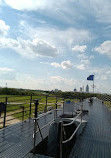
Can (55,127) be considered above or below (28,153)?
above

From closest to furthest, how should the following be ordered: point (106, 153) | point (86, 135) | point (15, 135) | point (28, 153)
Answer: point (28, 153) → point (106, 153) → point (15, 135) → point (86, 135)

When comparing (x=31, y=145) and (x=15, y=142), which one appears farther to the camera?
(x=15, y=142)

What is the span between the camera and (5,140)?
3.25 meters

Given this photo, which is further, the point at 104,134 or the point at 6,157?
the point at 104,134

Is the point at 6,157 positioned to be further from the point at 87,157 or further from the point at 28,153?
the point at 87,157

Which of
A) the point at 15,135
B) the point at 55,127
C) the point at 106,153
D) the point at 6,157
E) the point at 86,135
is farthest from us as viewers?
the point at 86,135

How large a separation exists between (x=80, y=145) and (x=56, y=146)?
0.58 meters

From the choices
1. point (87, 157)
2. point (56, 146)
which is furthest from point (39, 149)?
point (87, 157)

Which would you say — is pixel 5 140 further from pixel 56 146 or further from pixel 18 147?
pixel 56 146

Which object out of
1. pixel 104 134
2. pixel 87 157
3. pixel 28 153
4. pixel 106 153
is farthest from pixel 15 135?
pixel 104 134

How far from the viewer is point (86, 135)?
13.1 ft

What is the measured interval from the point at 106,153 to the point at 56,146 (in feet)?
3.33

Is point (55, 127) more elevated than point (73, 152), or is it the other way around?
point (55, 127)

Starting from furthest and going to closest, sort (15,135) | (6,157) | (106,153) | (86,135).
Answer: (86,135), (15,135), (106,153), (6,157)
